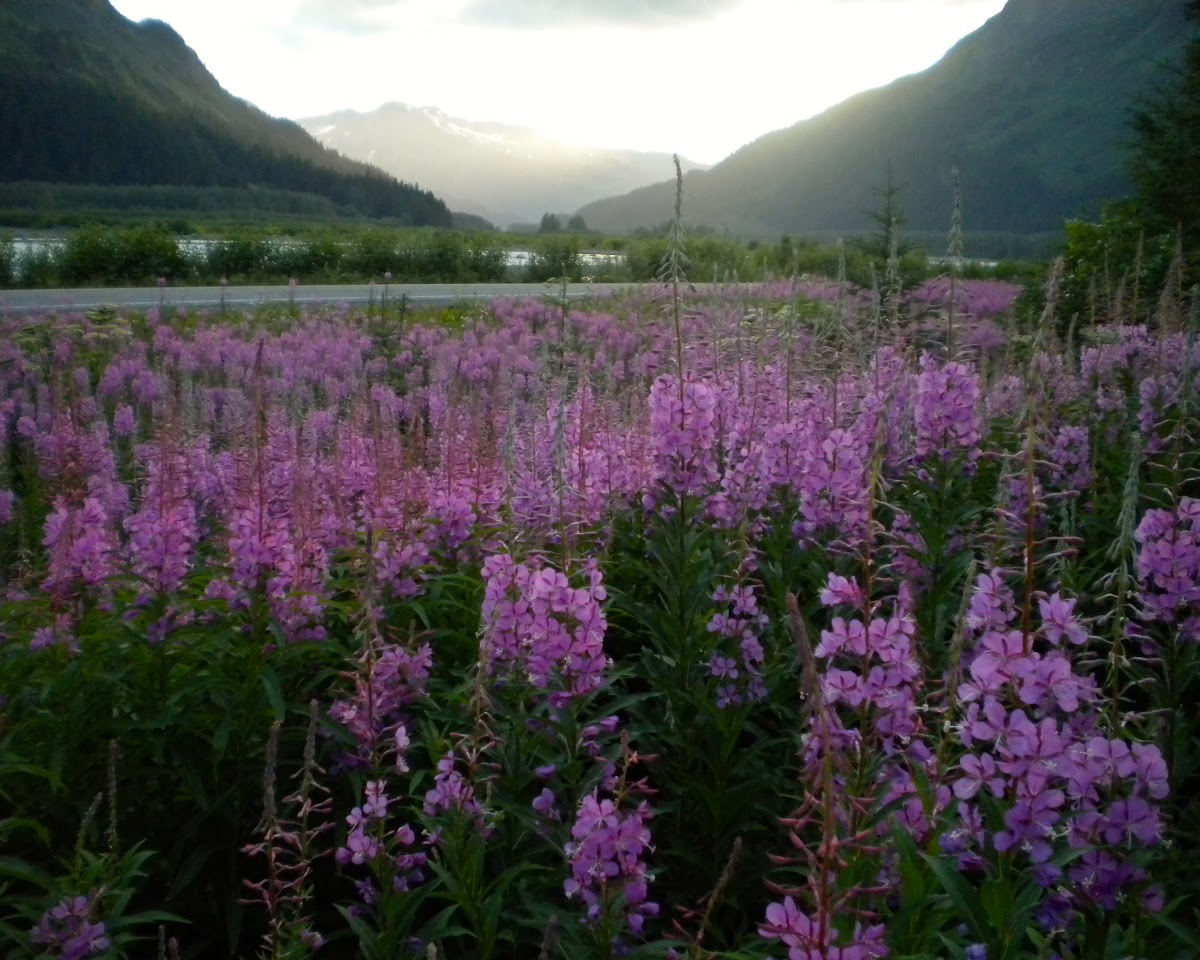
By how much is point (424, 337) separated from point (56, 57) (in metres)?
187

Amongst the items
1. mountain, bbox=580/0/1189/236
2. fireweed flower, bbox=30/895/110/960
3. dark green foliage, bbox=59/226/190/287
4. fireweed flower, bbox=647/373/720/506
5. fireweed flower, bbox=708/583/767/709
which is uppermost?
mountain, bbox=580/0/1189/236

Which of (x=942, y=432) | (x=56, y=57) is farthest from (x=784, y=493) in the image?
(x=56, y=57)

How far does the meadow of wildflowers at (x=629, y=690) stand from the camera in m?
1.92

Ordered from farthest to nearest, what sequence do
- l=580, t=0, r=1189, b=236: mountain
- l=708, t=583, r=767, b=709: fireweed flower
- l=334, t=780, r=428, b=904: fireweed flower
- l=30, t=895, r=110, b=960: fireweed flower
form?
l=580, t=0, r=1189, b=236: mountain, l=708, t=583, r=767, b=709: fireweed flower, l=334, t=780, r=428, b=904: fireweed flower, l=30, t=895, r=110, b=960: fireweed flower

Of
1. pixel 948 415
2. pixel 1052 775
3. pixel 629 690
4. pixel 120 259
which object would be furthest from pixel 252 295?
pixel 1052 775

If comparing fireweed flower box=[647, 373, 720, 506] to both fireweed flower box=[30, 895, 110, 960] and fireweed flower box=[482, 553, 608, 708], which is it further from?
fireweed flower box=[30, 895, 110, 960]

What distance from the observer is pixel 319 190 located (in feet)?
436

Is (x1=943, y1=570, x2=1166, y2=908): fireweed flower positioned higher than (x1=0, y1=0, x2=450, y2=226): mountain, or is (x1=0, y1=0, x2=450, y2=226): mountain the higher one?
(x1=0, y1=0, x2=450, y2=226): mountain

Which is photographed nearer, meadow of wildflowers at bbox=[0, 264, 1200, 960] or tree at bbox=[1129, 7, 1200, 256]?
meadow of wildflowers at bbox=[0, 264, 1200, 960]

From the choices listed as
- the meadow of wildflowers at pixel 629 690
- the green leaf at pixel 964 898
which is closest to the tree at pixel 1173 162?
the meadow of wildflowers at pixel 629 690

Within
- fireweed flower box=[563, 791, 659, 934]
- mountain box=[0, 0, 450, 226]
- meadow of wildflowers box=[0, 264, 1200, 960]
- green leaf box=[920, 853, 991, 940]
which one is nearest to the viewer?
green leaf box=[920, 853, 991, 940]

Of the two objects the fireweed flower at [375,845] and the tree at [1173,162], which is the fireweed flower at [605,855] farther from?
the tree at [1173,162]

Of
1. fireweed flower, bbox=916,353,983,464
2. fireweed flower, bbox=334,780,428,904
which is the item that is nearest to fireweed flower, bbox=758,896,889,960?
fireweed flower, bbox=334,780,428,904

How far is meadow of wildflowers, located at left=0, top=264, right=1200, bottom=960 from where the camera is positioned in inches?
75.8
